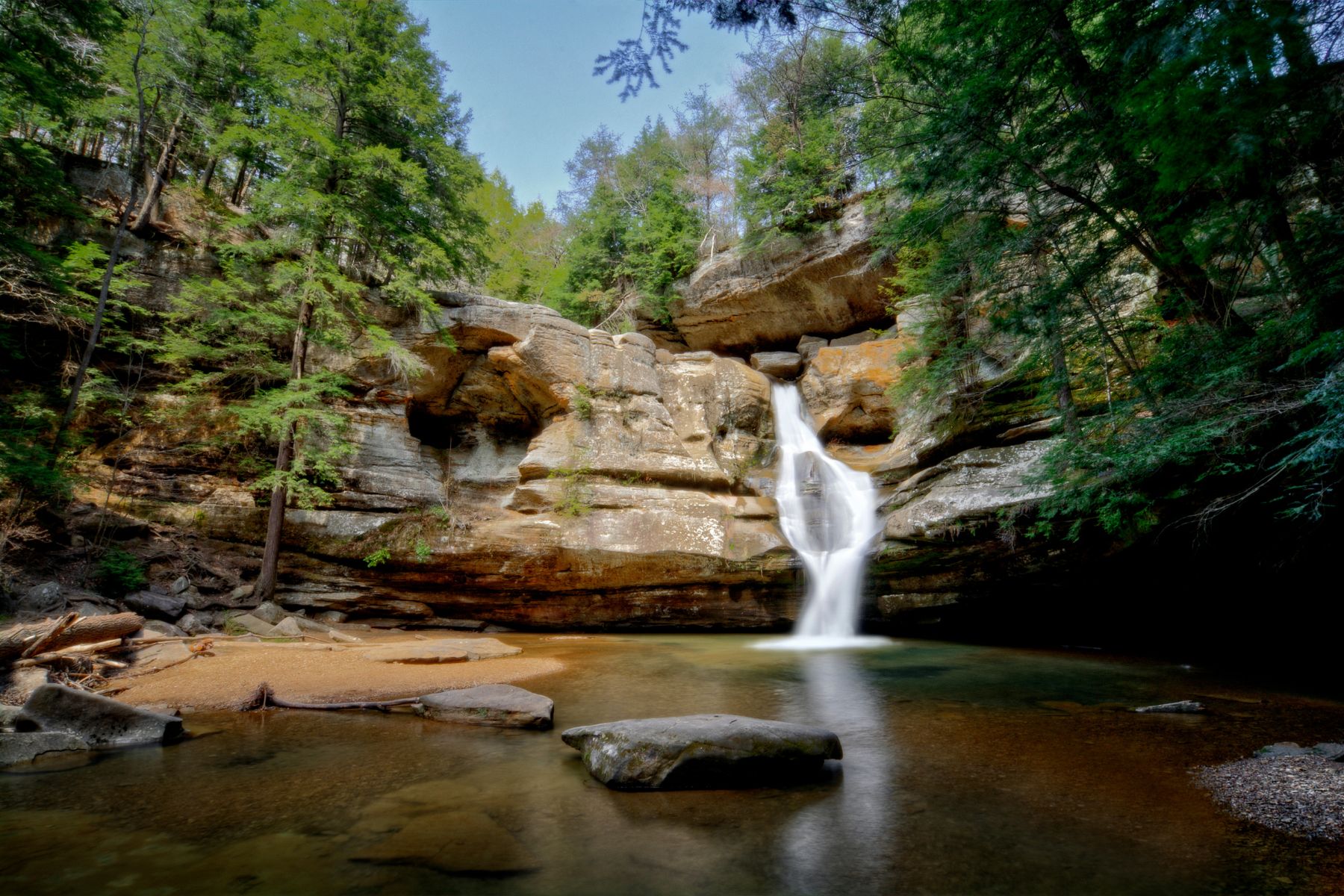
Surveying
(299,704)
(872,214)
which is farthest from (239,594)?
(872,214)

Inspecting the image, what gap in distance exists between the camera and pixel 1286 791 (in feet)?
11.1

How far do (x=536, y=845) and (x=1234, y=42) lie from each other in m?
6.27

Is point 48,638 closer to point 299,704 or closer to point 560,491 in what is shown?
point 299,704

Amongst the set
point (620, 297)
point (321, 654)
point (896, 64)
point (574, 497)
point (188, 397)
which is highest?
point (620, 297)

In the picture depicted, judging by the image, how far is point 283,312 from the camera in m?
12.1

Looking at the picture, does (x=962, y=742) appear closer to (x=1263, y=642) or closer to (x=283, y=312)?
(x=1263, y=642)

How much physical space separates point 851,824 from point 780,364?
56.2 feet

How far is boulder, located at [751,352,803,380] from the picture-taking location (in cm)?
1936

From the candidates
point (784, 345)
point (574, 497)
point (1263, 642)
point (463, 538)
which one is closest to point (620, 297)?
point (784, 345)

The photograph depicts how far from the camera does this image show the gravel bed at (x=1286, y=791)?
3016mm

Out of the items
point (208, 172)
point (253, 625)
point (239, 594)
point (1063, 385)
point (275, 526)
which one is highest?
point (208, 172)

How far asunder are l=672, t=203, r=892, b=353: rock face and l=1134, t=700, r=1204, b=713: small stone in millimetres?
14011

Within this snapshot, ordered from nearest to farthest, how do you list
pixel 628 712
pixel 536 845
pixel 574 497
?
Answer: pixel 536 845
pixel 628 712
pixel 574 497

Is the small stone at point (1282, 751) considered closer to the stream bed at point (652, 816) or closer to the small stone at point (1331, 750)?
the small stone at point (1331, 750)
